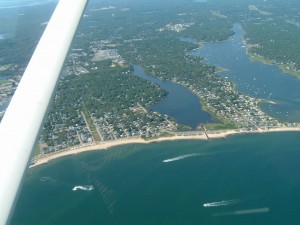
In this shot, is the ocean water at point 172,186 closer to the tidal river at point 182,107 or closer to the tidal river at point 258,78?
the tidal river at point 182,107

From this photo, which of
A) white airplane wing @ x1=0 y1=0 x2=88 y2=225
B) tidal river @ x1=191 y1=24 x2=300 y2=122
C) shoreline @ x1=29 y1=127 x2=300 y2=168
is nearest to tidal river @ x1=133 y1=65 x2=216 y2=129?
shoreline @ x1=29 y1=127 x2=300 y2=168

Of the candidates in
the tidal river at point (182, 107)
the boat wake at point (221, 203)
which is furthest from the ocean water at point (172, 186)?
the tidal river at point (182, 107)

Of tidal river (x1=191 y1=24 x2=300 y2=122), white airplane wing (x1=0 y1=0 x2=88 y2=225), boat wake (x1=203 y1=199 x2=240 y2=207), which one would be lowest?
tidal river (x1=191 y1=24 x2=300 y2=122)

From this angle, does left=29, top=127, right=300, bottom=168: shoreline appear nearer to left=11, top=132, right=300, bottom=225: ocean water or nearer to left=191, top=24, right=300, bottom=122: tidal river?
left=11, top=132, right=300, bottom=225: ocean water

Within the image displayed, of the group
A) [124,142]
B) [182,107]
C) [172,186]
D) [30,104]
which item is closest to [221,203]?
[172,186]

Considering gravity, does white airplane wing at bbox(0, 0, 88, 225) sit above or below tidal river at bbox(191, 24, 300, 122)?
above

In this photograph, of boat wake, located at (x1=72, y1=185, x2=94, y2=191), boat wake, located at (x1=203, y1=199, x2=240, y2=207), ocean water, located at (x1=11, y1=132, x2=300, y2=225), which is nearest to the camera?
ocean water, located at (x1=11, y1=132, x2=300, y2=225)

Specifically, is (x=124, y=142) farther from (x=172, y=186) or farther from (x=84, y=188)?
(x=172, y=186)
